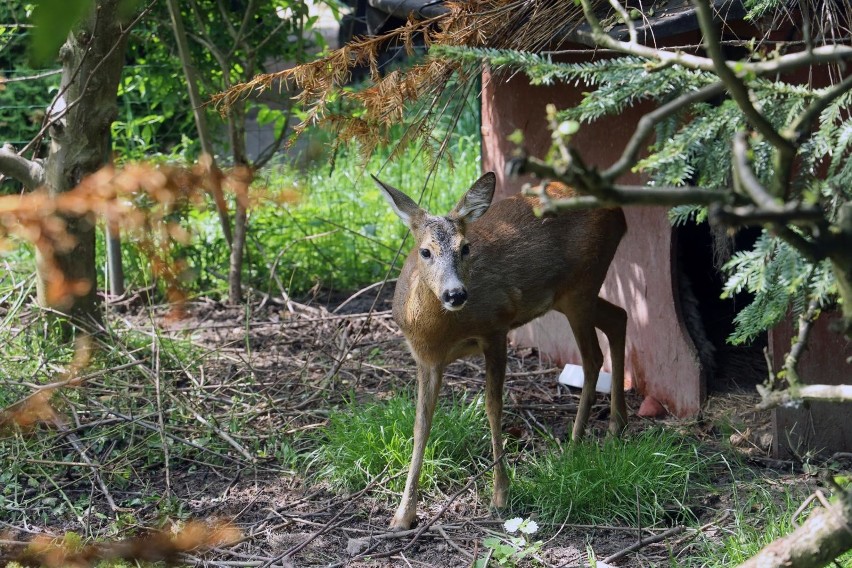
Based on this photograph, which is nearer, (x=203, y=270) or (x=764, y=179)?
(x=764, y=179)

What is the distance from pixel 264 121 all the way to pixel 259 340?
7.48ft

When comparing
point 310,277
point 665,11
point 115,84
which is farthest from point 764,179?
point 310,277

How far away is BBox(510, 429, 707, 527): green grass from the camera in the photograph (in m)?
4.74

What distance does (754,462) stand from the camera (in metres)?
5.30

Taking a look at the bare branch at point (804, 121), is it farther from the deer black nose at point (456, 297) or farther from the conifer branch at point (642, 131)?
the deer black nose at point (456, 297)

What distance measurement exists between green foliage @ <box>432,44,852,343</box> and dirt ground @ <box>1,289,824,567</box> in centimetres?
155

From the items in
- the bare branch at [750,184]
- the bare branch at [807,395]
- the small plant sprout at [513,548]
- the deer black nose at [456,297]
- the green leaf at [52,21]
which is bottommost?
the small plant sprout at [513,548]

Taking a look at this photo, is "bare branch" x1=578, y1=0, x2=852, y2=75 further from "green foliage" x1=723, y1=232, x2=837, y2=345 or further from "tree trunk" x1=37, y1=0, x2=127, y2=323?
"tree trunk" x1=37, y1=0, x2=127, y2=323

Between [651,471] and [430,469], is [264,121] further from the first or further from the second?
[651,471]

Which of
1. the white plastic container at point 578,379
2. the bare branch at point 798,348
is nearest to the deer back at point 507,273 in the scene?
the white plastic container at point 578,379

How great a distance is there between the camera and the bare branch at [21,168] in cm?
595

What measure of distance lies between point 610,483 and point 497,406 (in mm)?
679

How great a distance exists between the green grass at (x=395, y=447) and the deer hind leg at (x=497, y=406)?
27 centimetres

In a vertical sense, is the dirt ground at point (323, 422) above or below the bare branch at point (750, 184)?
below
